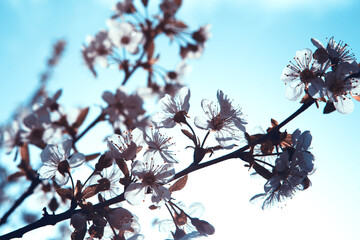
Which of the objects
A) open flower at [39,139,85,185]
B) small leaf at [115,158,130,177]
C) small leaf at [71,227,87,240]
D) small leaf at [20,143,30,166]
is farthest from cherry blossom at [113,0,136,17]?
small leaf at [71,227,87,240]

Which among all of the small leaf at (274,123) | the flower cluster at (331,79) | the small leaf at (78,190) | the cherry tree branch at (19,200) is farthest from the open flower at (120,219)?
the flower cluster at (331,79)

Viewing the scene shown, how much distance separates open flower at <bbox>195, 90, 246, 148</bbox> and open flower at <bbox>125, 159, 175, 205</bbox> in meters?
0.30

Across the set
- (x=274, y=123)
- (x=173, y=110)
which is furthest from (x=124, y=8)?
(x=274, y=123)

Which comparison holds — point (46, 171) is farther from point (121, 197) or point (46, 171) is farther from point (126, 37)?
point (126, 37)

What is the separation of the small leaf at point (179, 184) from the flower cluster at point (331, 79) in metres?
0.75

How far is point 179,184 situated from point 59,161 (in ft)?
2.29

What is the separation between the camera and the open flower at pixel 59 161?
1588 mm

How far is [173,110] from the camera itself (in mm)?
1647

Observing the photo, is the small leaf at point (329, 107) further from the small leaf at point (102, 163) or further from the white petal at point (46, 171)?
the white petal at point (46, 171)

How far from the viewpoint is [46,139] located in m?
2.40

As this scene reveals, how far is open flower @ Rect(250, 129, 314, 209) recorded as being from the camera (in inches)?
55.5

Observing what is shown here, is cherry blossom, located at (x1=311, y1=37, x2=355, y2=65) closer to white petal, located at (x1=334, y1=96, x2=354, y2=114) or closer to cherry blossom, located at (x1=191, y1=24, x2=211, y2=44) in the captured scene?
white petal, located at (x1=334, y1=96, x2=354, y2=114)

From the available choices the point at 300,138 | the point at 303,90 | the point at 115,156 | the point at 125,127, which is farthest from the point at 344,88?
the point at 125,127

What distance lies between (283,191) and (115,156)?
0.87 metres
